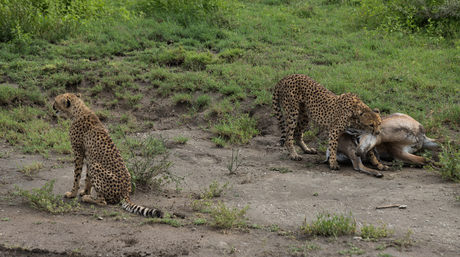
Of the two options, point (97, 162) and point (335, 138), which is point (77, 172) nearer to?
point (97, 162)

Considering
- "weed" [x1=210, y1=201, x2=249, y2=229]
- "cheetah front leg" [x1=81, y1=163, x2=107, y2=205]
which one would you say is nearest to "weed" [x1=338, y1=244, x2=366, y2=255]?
"weed" [x1=210, y1=201, x2=249, y2=229]

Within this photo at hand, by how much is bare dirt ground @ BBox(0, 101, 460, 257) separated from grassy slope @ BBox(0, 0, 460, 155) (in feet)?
6.03

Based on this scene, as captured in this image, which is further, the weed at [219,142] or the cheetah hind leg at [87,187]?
the weed at [219,142]

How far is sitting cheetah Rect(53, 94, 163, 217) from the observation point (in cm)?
570

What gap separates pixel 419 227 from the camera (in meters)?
5.02

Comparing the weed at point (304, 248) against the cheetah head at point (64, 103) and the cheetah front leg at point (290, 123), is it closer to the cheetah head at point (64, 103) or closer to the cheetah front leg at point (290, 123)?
the cheetah front leg at point (290, 123)

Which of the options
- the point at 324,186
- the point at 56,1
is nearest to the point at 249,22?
the point at 56,1

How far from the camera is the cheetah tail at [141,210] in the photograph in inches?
208

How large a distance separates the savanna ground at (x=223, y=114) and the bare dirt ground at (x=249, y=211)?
2 cm

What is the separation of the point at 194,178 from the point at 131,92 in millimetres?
3989

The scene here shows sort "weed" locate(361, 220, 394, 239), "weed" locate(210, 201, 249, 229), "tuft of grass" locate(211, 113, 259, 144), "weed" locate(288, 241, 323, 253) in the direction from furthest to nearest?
"tuft of grass" locate(211, 113, 259, 144), "weed" locate(210, 201, 249, 229), "weed" locate(361, 220, 394, 239), "weed" locate(288, 241, 323, 253)

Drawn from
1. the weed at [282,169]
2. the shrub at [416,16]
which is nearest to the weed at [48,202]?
the weed at [282,169]

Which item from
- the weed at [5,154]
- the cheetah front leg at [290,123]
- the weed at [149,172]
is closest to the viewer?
the weed at [149,172]

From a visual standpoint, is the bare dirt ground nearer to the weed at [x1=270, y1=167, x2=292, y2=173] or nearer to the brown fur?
the weed at [x1=270, y1=167, x2=292, y2=173]
